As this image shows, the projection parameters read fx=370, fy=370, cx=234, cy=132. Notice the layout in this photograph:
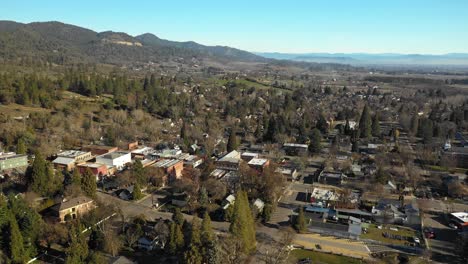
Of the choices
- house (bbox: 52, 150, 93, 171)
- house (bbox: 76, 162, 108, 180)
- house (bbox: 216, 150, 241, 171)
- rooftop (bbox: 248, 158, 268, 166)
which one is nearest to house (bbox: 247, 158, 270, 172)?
rooftop (bbox: 248, 158, 268, 166)

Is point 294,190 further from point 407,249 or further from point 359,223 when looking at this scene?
point 407,249

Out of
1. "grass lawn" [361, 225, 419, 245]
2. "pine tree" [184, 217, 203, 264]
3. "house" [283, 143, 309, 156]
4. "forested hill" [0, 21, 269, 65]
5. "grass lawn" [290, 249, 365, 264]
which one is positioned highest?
"forested hill" [0, 21, 269, 65]

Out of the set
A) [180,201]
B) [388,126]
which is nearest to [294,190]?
[180,201]

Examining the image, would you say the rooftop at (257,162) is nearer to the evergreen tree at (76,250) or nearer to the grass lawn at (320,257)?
the grass lawn at (320,257)

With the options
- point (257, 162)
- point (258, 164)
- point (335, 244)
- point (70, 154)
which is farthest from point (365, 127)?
point (70, 154)

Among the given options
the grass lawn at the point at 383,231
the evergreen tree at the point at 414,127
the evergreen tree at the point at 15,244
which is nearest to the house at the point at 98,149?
the evergreen tree at the point at 15,244

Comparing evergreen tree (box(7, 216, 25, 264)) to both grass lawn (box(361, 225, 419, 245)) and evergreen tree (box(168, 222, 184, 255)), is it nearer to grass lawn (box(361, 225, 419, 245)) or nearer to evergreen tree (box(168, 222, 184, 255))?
evergreen tree (box(168, 222, 184, 255))
